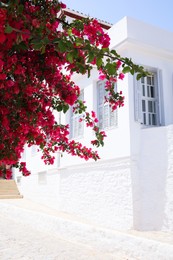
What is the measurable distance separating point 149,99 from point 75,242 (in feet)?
13.9

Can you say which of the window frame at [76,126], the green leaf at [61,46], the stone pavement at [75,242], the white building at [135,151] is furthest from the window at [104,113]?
the green leaf at [61,46]

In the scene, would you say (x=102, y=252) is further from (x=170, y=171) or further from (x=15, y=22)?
(x=15, y=22)

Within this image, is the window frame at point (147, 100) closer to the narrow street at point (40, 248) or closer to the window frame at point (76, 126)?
the window frame at point (76, 126)

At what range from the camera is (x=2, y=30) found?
192 cm

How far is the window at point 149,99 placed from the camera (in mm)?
7960

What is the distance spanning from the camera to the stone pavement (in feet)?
17.2

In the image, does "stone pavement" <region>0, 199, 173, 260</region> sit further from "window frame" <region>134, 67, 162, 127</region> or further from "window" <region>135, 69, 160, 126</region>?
"window" <region>135, 69, 160, 126</region>

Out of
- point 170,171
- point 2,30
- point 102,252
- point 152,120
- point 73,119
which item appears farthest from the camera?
point 73,119

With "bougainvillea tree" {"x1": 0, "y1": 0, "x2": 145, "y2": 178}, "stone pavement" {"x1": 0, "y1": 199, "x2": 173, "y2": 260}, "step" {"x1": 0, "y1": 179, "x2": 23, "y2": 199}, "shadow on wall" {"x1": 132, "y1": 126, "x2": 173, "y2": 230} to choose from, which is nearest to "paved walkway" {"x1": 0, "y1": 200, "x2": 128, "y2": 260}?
"stone pavement" {"x1": 0, "y1": 199, "x2": 173, "y2": 260}

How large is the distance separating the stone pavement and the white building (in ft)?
2.61

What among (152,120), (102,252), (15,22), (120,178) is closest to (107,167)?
(120,178)

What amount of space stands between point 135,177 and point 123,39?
362 cm

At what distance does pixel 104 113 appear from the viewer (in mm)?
8812

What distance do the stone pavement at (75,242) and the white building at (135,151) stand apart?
0.79 meters
